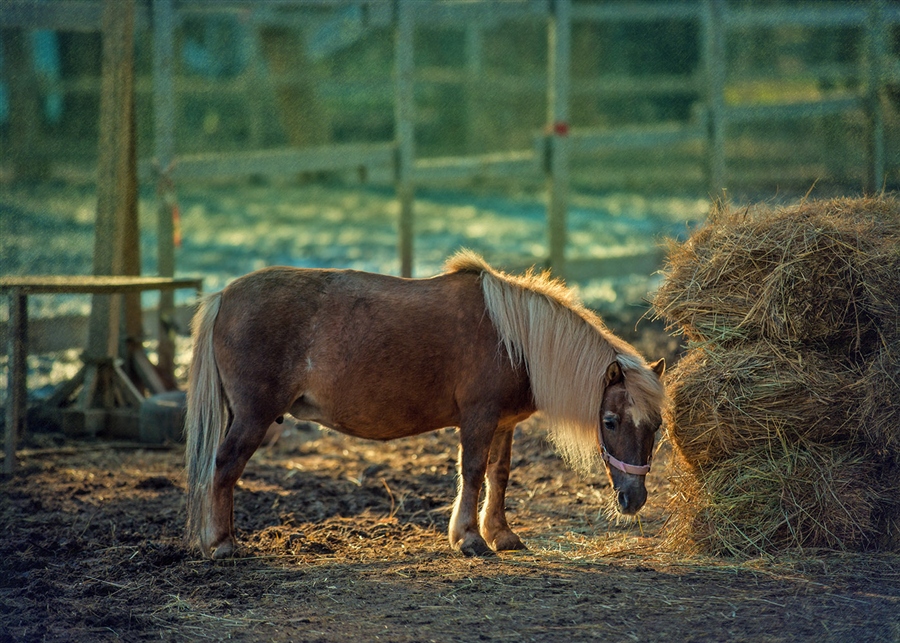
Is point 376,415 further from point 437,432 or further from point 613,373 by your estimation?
point 437,432

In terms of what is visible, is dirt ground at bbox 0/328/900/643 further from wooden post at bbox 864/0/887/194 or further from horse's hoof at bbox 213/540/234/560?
wooden post at bbox 864/0/887/194

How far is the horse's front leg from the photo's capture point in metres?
4.03

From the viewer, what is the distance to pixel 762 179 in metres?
11.5

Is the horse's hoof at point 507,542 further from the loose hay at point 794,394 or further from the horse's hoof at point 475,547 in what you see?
the loose hay at point 794,394

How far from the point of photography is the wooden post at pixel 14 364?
16.5 feet

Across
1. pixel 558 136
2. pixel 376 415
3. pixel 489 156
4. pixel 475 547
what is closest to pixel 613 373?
pixel 475 547

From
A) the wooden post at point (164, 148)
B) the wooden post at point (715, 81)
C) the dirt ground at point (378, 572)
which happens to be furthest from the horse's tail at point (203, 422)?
the wooden post at point (715, 81)

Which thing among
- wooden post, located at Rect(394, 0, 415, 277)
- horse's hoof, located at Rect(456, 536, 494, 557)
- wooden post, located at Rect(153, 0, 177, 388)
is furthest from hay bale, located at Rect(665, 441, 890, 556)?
wooden post, located at Rect(153, 0, 177, 388)

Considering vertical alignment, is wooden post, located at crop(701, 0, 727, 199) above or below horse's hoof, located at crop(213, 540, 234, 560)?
above

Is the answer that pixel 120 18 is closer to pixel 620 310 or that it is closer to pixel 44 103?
pixel 620 310

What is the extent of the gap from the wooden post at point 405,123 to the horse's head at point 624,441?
326cm

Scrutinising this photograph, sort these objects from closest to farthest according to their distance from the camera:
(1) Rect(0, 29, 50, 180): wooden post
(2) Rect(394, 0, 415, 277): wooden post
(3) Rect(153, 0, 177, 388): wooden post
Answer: (3) Rect(153, 0, 177, 388): wooden post, (2) Rect(394, 0, 415, 277): wooden post, (1) Rect(0, 29, 50, 180): wooden post

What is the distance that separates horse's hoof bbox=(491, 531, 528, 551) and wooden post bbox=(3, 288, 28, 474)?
8.73ft

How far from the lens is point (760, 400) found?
150 inches
